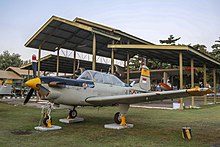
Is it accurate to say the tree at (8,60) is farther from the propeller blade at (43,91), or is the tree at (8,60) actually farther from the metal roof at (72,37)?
the propeller blade at (43,91)

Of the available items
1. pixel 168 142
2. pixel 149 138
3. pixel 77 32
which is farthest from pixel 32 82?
pixel 77 32

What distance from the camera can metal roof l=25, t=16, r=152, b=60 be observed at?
683 inches

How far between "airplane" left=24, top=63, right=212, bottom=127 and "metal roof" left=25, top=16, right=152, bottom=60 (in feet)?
24.3

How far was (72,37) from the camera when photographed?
66.0ft

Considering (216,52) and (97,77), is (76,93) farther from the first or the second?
(216,52)

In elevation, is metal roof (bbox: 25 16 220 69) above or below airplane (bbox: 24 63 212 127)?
above

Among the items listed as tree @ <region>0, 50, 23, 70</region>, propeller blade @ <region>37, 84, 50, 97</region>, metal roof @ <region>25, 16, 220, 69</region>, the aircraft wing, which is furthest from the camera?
tree @ <region>0, 50, 23, 70</region>

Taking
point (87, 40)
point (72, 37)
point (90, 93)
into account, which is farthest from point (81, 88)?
point (87, 40)

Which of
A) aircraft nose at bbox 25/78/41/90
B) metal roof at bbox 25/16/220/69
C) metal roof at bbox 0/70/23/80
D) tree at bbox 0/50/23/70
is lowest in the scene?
aircraft nose at bbox 25/78/41/90

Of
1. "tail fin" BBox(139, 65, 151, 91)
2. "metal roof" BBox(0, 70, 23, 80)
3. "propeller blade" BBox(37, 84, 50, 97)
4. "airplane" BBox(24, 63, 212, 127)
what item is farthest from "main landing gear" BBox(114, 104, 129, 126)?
"metal roof" BBox(0, 70, 23, 80)

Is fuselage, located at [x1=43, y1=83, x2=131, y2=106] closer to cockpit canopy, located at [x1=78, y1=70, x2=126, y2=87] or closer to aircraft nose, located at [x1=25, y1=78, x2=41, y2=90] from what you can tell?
cockpit canopy, located at [x1=78, y1=70, x2=126, y2=87]

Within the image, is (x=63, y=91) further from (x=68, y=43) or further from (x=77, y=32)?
(x=68, y=43)

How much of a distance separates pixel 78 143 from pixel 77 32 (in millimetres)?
14596

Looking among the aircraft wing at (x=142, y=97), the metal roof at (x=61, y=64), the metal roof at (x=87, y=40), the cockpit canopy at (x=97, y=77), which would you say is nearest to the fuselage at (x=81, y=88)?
the cockpit canopy at (x=97, y=77)
